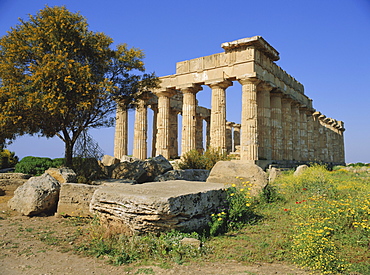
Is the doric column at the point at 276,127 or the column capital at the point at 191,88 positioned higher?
the column capital at the point at 191,88

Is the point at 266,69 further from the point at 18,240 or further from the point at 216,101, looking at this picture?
the point at 18,240

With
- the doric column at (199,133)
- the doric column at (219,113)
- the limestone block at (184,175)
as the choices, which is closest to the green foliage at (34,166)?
the limestone block at (184,175)

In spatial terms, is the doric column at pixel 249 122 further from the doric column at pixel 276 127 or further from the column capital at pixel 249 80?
the doric column at pixel 276 127

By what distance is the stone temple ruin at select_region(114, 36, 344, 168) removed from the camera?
786 inches

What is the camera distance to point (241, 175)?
9.15 metres

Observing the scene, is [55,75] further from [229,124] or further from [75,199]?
[229,124]

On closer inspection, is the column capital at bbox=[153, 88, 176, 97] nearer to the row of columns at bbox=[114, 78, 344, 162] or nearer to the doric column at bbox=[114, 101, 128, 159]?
the row of columns at bbox=[114, 78, 344, 162]

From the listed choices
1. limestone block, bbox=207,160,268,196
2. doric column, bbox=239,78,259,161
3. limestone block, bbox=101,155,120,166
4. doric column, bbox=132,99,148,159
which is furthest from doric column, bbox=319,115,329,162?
limestone block, bbox=207,160,268,196

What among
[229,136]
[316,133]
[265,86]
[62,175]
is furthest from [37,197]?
[316,133]

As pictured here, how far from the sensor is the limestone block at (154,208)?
5.38m

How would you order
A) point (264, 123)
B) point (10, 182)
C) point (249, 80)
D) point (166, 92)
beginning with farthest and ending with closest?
point (166, 92)
point (264, 123)
point (249, 80)
point (10, 182)

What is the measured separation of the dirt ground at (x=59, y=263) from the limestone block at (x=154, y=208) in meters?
0.87

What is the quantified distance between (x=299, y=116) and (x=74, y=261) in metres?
27.4

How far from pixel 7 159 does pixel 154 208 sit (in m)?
19.5
